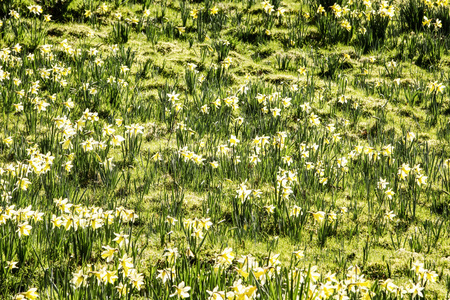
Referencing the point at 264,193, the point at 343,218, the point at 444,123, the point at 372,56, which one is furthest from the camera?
the point at 372,56

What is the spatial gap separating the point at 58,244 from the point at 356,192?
Result: 2.40 metres

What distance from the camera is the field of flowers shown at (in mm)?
2588

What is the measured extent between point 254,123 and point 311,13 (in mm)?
3737

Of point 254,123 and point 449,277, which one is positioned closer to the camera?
point 449,277

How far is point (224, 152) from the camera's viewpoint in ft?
13.3

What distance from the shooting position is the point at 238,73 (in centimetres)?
618

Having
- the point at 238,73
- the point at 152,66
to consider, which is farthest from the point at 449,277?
the point at 152,66

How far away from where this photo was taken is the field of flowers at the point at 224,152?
259cm

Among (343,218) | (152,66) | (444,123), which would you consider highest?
(152,66)

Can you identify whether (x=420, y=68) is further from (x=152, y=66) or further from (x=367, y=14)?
(x=152, y=66)

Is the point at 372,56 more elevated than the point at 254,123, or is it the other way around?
the point at 372,56

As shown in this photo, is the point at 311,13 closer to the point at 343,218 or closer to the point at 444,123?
the point at 444,123

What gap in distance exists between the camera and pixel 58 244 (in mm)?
2748

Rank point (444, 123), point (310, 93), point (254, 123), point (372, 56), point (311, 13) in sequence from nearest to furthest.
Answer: point (254, 123) < point (444, 123) < point (310, 93) < point (372, 56) < point (311, 13)
